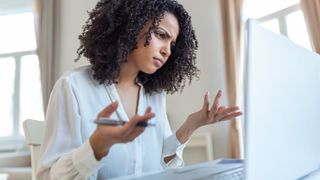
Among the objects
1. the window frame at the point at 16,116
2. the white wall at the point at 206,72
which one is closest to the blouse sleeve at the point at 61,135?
the white wall at the point at 206,72

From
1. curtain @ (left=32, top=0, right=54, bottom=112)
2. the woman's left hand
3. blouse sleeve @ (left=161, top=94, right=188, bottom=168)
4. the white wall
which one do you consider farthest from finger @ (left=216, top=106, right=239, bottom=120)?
curtain @ (left=32, top=0, right=54, bottom=112)

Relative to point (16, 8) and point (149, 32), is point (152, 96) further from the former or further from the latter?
point (16, 8)

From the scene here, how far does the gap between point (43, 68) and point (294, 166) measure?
370 cm

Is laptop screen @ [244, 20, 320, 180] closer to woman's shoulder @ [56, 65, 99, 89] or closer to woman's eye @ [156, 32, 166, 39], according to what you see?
woman's eye @ [156, 32, 166, 39]

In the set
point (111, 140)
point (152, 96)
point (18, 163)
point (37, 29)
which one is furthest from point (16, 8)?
point (111, 140)

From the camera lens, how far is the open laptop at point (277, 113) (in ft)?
1.36

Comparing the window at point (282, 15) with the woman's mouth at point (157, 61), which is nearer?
the woman's mouth at point (157, 61)

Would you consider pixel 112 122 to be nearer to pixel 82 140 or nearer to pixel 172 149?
pixel 82 140

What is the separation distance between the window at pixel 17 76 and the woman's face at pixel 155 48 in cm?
338

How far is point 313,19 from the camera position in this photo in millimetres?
2529

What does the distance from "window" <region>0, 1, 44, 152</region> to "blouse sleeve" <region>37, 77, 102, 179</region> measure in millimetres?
3380

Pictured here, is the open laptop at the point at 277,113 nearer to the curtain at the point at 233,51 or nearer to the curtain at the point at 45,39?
the curtain at the point at 233,51

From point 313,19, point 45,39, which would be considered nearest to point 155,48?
point 313,19

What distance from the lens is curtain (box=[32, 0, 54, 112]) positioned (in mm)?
3859
